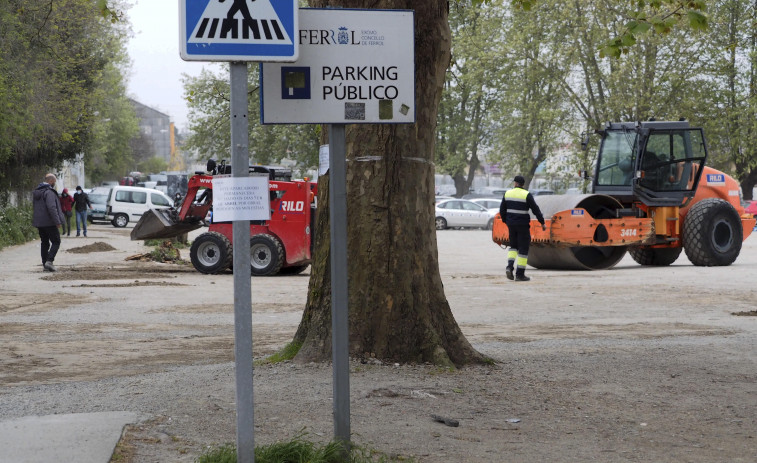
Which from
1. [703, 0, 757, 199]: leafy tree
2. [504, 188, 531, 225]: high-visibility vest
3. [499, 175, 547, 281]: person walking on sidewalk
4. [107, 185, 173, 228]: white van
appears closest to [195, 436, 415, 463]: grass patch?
[499, 175, 547, 281]: person walking on sidewalk

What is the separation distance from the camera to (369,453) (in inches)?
217

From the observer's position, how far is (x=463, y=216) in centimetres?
4866

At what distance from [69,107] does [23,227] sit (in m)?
4.56

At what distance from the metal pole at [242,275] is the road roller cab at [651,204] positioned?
53.3 ft

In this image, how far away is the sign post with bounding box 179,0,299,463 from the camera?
4.46 meters

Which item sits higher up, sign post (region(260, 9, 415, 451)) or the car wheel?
sign post (region(260, 9, 415, 451))

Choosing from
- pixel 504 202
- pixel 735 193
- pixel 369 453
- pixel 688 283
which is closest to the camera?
pixel 369 453

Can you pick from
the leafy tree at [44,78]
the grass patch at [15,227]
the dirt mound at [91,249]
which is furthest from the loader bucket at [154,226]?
the grass patch at [15,227]

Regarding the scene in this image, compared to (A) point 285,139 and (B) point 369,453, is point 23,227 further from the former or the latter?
(B) point 369,453

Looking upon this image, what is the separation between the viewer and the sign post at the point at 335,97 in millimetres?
5066

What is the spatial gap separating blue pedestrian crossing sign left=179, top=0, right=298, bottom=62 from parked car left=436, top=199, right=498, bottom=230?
144ft

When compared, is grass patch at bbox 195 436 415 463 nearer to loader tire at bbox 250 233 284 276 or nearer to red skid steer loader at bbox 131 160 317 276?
red skid steer loader at bbox 131 160 317 276

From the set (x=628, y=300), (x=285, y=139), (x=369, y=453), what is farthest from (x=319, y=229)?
(x=285, y=139)

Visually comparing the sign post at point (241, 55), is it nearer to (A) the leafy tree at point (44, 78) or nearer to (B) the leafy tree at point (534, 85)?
(A) the leafy tree at point (44, 78)
